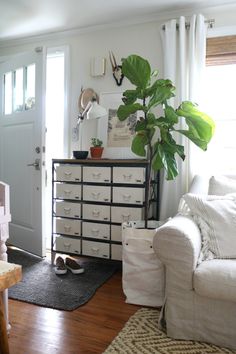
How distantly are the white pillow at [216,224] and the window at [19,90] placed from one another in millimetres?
1978

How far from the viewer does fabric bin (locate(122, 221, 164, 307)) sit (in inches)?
82.4

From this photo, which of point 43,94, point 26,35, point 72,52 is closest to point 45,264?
point 43,94

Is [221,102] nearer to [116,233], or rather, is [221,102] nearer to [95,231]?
[116,233]

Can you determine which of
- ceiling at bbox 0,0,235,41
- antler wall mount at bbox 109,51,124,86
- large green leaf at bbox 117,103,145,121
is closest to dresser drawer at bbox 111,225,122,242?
large green leaf at bbox 117,103,145,121

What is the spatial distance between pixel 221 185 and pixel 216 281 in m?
0.80

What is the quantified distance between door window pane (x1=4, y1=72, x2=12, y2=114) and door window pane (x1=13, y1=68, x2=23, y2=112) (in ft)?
0.33

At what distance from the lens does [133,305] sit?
2135 millimetres

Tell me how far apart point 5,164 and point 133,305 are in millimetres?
2133

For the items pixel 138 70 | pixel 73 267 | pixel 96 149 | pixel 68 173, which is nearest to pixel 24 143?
pixel 68 173

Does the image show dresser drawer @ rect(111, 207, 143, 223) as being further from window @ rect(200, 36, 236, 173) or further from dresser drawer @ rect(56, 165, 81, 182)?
window @ rect(200, 36, 236, 173)

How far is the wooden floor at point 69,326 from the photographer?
1.67m

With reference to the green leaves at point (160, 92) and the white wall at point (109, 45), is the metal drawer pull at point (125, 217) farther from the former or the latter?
the white wall at point (109, 45)

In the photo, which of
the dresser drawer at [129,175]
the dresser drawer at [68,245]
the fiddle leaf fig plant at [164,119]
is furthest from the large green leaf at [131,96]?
the dresser drawer at [68,245]

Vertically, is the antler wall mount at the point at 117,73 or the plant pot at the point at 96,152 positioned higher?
the antler wall mount at the point at 117,73
